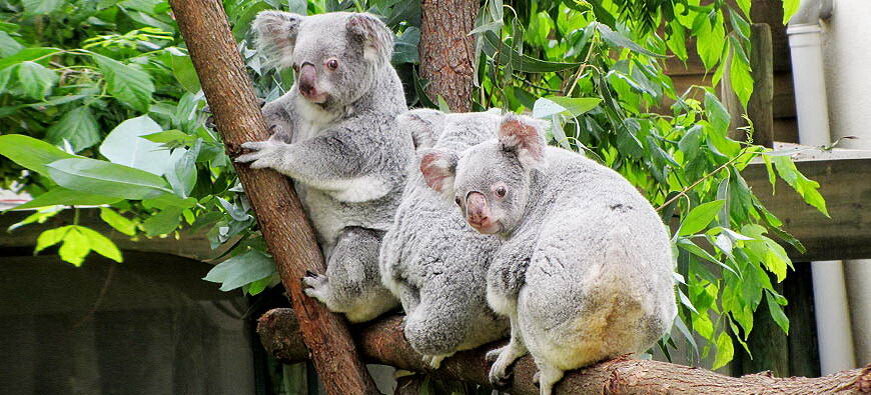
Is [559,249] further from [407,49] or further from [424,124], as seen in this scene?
[407,49]

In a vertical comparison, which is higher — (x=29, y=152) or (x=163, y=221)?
(x=29, y=152)

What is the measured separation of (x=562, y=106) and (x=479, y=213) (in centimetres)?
79

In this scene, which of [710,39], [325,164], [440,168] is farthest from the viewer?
[710,39]

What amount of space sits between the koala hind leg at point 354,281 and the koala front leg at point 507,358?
56 centimetres

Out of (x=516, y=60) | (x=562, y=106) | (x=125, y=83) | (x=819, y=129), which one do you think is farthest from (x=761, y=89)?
(x=125, y=83)

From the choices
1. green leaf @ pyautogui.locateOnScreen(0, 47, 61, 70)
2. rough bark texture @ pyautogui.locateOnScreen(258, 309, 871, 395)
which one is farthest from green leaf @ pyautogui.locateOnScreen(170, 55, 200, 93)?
rough bark texture @ pyautogui.locateOnScreen(258, 309, 871, 395)

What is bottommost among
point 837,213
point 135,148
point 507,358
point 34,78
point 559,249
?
point 837,213

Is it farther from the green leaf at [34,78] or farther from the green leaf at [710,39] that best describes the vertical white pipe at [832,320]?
the green leaf at [34,78]

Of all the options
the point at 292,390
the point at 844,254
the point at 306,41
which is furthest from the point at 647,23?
the point at 292,390

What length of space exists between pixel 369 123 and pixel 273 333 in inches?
30.2

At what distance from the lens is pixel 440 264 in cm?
232

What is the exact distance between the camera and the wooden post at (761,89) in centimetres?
380

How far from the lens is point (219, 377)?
4098mm

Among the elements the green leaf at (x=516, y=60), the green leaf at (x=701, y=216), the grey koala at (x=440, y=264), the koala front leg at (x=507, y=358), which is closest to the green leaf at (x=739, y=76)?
the green leaf at (x=516, y=60)
